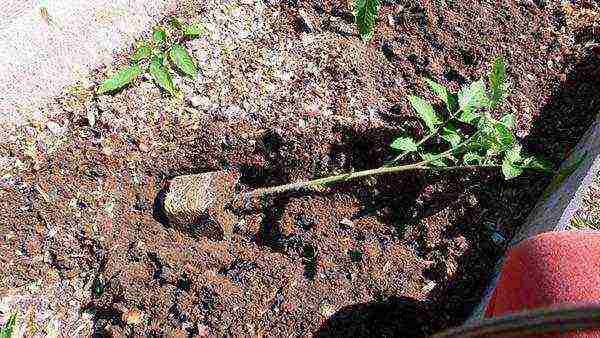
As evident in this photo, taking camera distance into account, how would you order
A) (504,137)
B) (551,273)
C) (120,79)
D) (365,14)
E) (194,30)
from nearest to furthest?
(551,273) → (365,14) → (504,137) → (120,79) → (194,30)

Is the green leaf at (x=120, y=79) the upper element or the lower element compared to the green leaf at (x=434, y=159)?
lower

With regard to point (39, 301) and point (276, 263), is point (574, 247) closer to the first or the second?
point (276, 263)

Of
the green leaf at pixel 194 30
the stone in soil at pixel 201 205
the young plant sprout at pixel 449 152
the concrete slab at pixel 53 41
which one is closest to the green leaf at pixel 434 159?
the young plant sprout at pixel 449 152

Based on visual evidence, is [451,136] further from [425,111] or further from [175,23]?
[175,23]

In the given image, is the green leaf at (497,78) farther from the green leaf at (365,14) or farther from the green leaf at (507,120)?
the green leaf at (365,14)

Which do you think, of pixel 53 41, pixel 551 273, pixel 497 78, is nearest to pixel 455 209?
pixel 497 78

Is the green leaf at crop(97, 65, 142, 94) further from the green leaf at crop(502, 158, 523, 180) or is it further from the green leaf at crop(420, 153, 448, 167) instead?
the green leaf at crop(502, 158, 523, 180)
